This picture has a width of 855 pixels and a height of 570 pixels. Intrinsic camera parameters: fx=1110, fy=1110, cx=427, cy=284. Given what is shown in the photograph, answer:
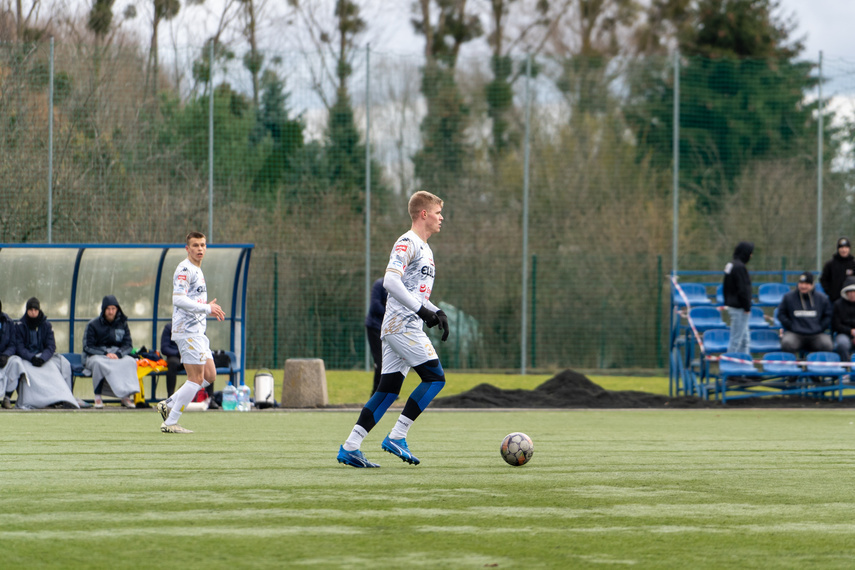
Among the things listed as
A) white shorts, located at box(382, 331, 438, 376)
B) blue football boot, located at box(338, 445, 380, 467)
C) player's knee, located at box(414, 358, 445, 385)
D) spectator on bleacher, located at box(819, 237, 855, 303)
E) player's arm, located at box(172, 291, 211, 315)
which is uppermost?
spectator on bleacher, located at box(819, 237, 855, 303)

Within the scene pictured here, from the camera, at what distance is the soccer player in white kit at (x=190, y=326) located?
38.8 feet

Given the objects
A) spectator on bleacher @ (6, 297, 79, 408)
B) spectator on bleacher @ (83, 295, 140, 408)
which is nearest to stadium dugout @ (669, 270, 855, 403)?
spectator on bleacher @ (83, 295, 140, 408)

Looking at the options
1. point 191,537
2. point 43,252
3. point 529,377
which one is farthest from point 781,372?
point 191,537

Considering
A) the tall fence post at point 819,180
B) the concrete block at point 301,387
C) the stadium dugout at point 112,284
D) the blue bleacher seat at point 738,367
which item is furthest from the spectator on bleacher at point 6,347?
the tall fence post at point 819,180

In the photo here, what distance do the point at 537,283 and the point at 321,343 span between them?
16.4ft

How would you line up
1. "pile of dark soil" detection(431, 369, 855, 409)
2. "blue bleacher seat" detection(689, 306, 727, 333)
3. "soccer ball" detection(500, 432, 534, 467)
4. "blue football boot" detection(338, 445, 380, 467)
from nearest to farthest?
1. "blue football boot" detection(338, 445, 380, 467)
2. "soccer ball" detection(500, 432, 534, 467)
3. "pile of dark soil" detection(431, 369, 855, 409)
4. "blue bleacher seat" detection(689, 306, 727, 333)

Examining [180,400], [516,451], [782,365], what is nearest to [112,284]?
[180,400]

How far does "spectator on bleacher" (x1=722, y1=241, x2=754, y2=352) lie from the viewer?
59.7 feet

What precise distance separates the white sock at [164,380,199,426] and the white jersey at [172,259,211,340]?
0.58 meters

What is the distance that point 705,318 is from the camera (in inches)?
795

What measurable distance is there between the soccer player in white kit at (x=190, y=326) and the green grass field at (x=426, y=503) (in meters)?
0.38

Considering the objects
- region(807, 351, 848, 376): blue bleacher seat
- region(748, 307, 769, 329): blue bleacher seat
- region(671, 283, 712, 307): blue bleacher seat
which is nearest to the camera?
region(807, 351, 848, 376): blue bleacher seat

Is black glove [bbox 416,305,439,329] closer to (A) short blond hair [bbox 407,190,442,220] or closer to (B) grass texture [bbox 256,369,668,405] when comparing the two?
(A) short blond hair [bbox 407,190,442,220]

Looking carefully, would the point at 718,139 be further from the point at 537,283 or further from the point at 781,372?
the point at 781,372
